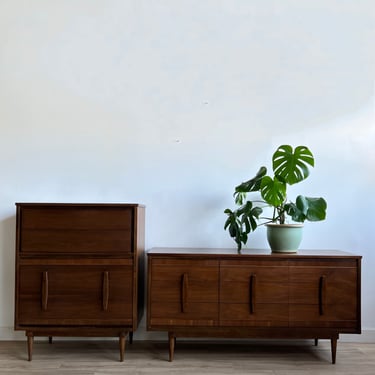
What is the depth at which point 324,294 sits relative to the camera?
106 inches

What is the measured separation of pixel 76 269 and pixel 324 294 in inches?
58.8

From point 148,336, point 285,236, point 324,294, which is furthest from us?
point 148,336

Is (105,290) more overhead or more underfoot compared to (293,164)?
more underfoot

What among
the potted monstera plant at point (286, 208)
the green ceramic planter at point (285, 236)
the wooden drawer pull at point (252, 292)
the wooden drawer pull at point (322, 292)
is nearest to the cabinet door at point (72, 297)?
the wooden drawer pull at point (252, 292)

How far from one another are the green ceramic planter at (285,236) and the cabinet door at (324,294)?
5.7 inches

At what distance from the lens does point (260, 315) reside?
2.71m

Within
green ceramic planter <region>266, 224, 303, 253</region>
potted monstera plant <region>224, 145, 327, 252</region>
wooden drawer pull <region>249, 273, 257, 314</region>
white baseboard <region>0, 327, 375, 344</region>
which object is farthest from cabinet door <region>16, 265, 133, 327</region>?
green ceramic planter <region>266, 224, 303, 253</region>

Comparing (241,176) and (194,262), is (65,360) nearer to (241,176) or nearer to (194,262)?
(194,262)

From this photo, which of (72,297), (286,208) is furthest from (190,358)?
(286,208)

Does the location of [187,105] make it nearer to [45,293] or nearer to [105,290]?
[105,290]

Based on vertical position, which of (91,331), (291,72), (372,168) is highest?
(291,72)

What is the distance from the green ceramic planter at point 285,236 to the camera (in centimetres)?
282

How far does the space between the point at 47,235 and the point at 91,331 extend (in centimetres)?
63

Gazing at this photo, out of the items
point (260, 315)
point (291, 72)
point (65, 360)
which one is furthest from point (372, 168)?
point (65, 360)
